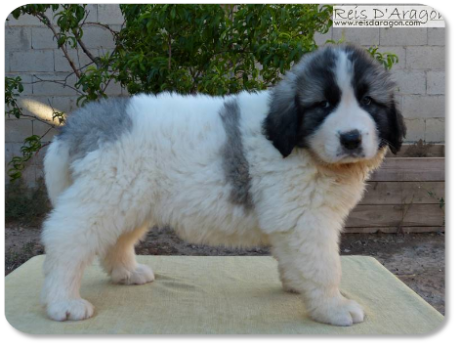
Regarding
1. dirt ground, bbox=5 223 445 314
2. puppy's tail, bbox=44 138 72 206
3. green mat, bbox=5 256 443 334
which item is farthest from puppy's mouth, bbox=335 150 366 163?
dirt ground, bbox=5 223 445 314

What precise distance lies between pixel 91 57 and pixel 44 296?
3.17 metres

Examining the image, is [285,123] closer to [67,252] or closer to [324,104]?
[324,104]

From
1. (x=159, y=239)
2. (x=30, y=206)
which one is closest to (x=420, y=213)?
(x=159, y=239)

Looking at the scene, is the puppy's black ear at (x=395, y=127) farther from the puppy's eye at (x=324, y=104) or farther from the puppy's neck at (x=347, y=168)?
the puppy's eye at (x=324, y=104)

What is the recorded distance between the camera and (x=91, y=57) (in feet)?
20.4

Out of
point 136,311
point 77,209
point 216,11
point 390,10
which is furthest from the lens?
point 216,11

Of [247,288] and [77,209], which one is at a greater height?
[77,209]

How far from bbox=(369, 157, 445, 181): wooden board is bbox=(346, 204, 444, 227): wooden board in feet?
1.10

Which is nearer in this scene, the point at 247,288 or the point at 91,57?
the point at 247,288

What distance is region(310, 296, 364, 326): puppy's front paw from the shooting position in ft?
12.0

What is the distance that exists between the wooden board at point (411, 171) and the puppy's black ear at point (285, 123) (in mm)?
3616

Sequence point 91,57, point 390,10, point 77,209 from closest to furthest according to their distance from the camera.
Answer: point 77,209 → point 390,10 → point 91,57

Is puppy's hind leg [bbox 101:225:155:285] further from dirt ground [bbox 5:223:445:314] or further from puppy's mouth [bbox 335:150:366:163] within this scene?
dirt ground [bbox 5:223:445:314]

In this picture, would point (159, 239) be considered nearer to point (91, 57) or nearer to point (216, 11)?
point (91, 57)
